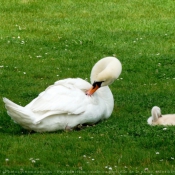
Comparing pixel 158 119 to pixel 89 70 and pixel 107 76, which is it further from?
pixel 89 70

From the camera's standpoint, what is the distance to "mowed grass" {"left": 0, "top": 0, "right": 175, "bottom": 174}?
7.34m

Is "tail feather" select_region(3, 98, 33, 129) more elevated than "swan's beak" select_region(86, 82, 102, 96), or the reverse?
"swan's beak" select_region(86, 82, 102, 96)

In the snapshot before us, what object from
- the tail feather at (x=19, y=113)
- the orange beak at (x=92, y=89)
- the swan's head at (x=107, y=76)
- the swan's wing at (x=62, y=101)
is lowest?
the tail feather at (x=19, y=113)

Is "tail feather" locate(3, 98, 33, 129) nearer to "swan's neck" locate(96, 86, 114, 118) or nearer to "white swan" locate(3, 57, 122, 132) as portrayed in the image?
"white swan" locate(3, 57, 122, 132)

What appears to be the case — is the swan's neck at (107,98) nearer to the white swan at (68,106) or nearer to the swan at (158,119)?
the white swan at (68,106)

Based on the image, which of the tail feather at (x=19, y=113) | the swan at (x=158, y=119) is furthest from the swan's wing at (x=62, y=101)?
the swan at (x=158, y=119)

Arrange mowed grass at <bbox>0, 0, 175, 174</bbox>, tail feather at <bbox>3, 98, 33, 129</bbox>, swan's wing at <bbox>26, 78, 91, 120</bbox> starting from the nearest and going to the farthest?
mowed grass at <bbox>0, 0, 175, 174</bbox>, tail feather at <bbox>3, 98, 33, 129</bbox>, swan's wing at <bbox>26, 78, 91, 120</bbox>

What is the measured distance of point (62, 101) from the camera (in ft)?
29.0

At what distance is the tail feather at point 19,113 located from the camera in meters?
8.34

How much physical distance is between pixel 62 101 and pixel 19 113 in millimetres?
721

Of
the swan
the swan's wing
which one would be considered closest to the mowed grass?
the swan

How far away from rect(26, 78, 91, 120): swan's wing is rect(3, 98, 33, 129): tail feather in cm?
21

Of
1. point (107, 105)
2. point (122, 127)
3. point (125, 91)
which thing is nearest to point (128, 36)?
point (125, 91)

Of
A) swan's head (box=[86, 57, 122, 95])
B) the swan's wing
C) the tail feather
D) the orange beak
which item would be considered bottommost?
the tail feather
